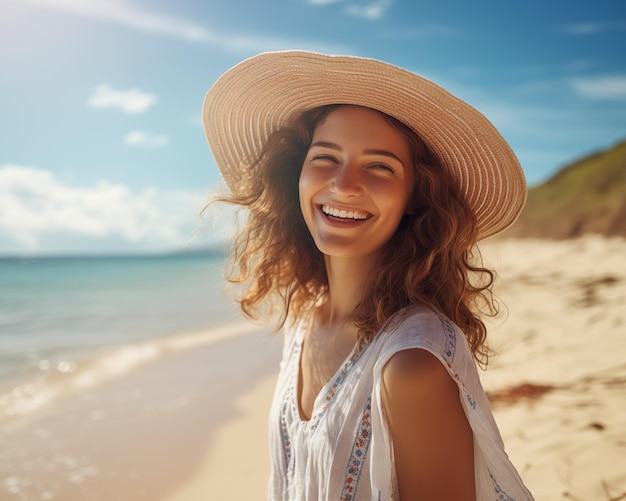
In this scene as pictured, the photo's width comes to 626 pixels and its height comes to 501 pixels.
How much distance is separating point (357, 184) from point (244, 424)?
3.20 meters

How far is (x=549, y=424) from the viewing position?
3.13 m

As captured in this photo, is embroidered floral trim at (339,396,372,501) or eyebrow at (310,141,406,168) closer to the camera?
embroidered floral trim at (339,396,372,501)

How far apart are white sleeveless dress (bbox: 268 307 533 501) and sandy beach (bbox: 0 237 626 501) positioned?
1.02 metres

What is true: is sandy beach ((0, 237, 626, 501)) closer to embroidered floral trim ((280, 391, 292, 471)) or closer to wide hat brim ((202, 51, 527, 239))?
wide hat brim ((202, 51, 527, 239))

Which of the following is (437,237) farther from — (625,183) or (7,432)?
(625,183)

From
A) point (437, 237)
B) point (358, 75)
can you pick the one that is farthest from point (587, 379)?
point (358, 75)

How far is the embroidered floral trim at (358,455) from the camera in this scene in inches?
62.4

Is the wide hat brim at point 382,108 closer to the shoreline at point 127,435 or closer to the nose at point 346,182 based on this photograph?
the nose at point 346,182

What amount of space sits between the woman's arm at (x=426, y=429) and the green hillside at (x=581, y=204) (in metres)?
13.9

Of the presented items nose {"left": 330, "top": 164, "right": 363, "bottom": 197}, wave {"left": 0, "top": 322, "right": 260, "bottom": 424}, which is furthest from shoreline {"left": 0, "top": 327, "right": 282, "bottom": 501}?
nose {"left": 330, "top": 164, "right": 363, "bottom": 197}

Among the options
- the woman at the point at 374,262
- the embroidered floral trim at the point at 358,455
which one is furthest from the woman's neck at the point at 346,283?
the embroidered floral trim at the point at 358,455

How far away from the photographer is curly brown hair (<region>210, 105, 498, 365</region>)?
75.0 inches

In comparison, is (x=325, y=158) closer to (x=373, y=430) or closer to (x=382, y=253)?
(x=382, y=253)

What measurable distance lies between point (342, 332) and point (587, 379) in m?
2.36
